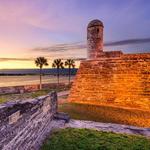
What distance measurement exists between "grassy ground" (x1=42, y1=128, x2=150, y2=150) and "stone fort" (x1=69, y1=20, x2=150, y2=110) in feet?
22.9

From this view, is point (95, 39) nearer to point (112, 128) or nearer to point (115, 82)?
point (115, 82)

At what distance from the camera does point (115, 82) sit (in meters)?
16.6

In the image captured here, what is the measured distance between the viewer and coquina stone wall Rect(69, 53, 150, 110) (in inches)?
600

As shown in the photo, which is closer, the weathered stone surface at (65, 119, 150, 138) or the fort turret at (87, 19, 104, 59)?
the weathered stone surface at (65, 119, 150, 138)

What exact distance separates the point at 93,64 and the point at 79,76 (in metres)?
1.71

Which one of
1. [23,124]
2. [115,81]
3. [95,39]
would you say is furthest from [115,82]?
[23,124]

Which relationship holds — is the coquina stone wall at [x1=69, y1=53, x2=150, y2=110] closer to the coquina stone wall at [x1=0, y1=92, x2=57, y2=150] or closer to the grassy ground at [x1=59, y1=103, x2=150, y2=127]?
the grassy ground at [x1=59, y1=103, x2=150, y2=127]

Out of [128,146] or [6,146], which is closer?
[6,146]

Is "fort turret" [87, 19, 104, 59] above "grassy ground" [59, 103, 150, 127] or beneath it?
above

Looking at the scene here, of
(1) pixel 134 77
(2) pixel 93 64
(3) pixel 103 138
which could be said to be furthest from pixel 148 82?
(3) pixel 103 138

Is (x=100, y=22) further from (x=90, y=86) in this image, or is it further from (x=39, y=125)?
(x=39, y=125)

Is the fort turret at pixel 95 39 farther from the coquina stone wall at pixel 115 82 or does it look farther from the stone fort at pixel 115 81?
the coquina stone wall at pixel 115 82

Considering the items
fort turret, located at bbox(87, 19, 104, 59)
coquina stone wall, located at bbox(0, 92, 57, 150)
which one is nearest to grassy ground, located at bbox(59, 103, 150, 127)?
coquina stone wall, located at bbox(0, 92, 57, 150)

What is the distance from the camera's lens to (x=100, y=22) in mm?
21531
